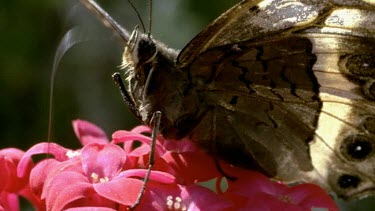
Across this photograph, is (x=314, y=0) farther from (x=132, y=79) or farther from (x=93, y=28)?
(x=93, y=28)

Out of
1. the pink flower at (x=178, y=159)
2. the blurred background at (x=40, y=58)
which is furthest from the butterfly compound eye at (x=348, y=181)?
the blurred background at (x=40, y=58)

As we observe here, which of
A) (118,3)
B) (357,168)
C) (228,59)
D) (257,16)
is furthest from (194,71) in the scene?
(118,3)

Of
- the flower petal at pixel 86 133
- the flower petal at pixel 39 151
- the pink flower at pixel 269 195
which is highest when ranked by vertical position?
the flower petal at pixel 39 151

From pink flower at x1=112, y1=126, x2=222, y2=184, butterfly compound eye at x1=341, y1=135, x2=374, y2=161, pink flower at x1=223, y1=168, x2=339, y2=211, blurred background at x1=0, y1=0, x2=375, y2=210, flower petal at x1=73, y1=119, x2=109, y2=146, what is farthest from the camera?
blurred background at x1=0, y1=0, x2=375, y2=210

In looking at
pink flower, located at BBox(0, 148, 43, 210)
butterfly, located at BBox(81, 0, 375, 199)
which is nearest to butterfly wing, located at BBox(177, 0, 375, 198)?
butterfly, located at BBox(81, 0, 375, 199)

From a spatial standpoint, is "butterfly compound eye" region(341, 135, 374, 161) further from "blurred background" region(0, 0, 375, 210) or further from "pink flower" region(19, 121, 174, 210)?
"blurred background" region(0, 0, 375, 210)

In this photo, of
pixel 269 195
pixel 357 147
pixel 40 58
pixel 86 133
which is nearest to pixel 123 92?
pixel 86 133

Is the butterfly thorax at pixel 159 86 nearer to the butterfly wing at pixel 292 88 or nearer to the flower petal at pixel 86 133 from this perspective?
the butterfly wing at pixel 292 88

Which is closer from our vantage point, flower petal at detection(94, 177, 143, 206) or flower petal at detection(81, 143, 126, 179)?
flower petal at detection(94, 177, 143, 206)
